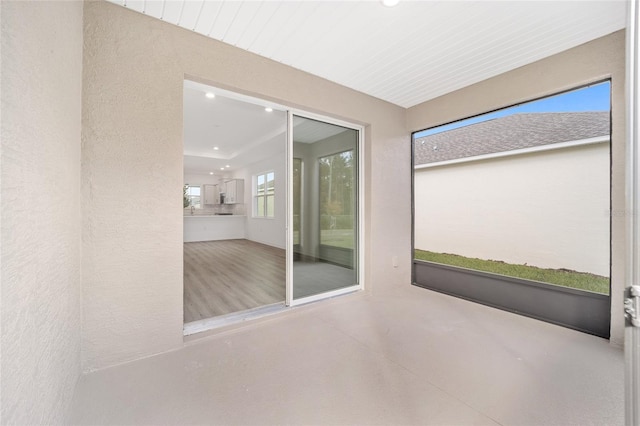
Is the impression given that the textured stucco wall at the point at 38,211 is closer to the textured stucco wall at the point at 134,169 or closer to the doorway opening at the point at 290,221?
the textured stucco wall at the point at 134,169

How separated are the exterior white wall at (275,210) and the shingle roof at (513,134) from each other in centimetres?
364

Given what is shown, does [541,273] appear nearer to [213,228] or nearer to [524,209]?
[524,209]

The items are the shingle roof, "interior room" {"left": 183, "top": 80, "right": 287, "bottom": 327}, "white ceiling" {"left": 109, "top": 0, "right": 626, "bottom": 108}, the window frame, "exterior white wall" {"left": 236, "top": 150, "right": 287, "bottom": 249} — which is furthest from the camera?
the window frame

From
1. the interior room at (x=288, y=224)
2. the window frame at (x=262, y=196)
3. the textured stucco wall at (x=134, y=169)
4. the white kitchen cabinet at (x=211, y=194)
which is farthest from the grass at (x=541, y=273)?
the white kitchen cabinet at (x=211, y=194)

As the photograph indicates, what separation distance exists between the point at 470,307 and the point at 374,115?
293cm

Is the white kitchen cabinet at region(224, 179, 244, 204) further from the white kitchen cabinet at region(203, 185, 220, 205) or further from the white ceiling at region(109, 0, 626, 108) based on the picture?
the white ceiling at region(109, 0, 626, 108)

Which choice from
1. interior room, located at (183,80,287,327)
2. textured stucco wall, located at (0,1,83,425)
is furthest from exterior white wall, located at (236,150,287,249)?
textured stucco wall, located at (0,1,83,425)

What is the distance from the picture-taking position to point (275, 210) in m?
7.69

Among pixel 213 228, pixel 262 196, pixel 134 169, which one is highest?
pixel 262 196

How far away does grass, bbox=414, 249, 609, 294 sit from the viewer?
2.71 metres

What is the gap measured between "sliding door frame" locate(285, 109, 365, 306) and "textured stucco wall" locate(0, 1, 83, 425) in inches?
74.3

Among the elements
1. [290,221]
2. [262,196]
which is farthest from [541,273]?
[262,196]

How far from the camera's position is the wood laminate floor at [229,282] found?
304 cm

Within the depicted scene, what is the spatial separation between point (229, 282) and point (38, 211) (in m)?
3.29
